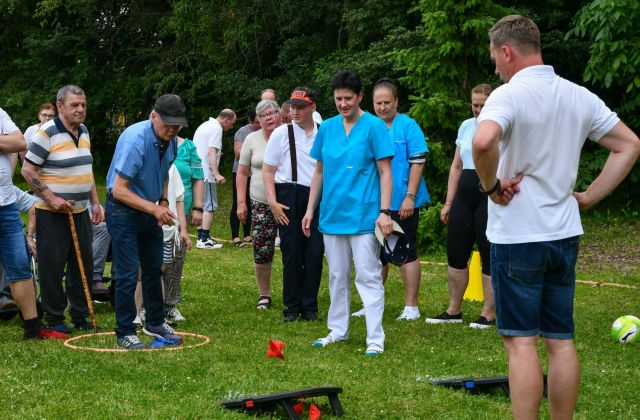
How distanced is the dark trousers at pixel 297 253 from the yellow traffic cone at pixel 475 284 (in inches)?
73.0

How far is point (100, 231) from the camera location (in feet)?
30.8

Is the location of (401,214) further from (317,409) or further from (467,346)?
(317,409)

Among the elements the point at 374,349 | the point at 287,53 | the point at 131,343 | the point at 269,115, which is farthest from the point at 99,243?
the point at 287,53

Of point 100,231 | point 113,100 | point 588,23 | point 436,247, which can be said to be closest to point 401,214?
point 100,231

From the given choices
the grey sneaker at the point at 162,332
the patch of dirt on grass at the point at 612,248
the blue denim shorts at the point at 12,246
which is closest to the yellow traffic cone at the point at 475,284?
the patch of dirt on grass at the point at 612,248

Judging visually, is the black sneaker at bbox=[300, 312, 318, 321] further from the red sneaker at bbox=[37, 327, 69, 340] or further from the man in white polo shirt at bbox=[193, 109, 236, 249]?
the man in white polo shirt at bbox=[193, 109, 236, 249]

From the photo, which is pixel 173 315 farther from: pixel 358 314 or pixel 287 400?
pixel 287 400

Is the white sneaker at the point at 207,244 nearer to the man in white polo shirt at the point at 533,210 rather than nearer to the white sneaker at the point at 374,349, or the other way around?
the white sneaker at the point at 374,349

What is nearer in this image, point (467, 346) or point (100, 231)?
point (467, 346)

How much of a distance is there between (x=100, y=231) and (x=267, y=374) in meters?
3.87

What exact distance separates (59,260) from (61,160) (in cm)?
82

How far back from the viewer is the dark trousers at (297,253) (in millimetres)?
8375

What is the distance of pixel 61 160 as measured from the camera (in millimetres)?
7691

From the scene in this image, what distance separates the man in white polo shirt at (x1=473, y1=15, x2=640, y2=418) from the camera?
14.1ft
